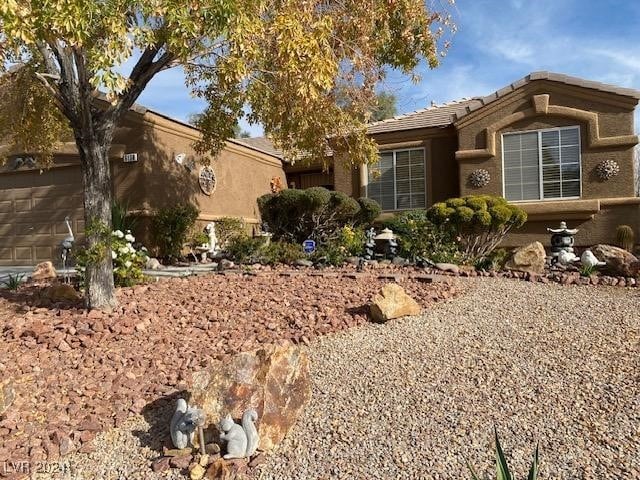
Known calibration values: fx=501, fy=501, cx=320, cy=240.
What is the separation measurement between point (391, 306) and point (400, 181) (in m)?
8.44

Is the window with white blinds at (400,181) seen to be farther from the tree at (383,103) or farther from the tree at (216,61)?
the tree at (216,61)

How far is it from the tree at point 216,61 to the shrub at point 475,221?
221cm

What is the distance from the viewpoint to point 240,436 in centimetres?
322

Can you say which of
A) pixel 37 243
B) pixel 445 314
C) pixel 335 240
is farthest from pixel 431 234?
pixel 37 243

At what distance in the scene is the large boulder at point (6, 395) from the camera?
3981 millimetres

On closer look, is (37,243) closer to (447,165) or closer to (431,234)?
(431,234)

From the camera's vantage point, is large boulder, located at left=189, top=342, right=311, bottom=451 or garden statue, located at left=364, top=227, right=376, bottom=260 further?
garden statue, located at left=364, top=227, right=376, bottom=260

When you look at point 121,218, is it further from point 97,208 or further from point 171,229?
point 97,208

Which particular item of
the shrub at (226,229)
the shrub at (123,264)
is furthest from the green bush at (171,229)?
the shrub at (123,264)

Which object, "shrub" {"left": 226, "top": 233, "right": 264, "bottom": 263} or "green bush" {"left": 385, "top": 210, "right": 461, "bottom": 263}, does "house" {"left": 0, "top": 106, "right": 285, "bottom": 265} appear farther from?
"green bush" {"left": 385, "top": 210, "right": 461, "bottom": 263}

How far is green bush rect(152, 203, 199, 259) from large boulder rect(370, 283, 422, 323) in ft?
22.6

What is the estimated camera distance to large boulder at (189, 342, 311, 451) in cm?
346

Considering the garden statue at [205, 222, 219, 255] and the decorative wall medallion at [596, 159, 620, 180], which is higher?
the decorative wall medallion at [596, 159, 620, 180]

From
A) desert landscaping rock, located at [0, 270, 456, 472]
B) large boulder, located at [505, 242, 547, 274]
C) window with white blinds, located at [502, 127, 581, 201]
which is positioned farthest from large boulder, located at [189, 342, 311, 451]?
window with white blinds, located at [502, 127, 581, 201]
